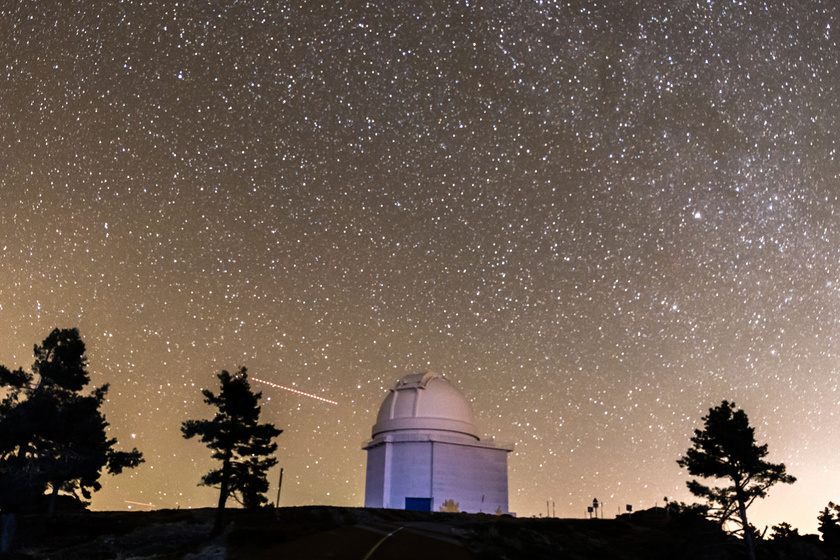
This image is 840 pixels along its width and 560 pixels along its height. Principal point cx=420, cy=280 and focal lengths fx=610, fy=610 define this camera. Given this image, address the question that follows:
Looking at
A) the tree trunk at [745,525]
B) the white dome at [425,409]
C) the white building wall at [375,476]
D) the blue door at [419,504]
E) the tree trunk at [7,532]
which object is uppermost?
the white dome at [425,409]

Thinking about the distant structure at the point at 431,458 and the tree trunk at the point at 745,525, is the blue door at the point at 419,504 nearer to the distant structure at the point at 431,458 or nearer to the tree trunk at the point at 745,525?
the distant structure at the point at 431,458

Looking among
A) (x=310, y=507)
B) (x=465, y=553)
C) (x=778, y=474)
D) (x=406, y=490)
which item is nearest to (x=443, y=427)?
(x=406, y=490)

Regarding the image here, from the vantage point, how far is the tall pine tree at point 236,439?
22.3 metres

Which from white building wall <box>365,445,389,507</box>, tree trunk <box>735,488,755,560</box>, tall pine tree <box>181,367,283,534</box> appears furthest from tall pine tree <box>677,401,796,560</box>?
white building wall <box>365,445,389,507</box>

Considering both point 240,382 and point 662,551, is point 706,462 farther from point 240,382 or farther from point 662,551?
point 240,382

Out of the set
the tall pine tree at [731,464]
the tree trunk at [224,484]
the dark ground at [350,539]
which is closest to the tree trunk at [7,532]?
the dark ground at [350,539]

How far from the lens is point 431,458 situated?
48.2m

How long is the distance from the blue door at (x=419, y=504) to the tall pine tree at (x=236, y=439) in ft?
87.8

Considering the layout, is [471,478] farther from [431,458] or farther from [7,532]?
[7,532]

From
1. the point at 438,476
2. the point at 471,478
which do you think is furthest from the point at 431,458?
the point at 471,478

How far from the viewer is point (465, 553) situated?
58.2ft

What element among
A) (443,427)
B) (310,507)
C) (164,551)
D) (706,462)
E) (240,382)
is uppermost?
(443,427)

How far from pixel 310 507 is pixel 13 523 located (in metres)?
15.3

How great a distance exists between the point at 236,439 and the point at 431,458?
27789 mm
